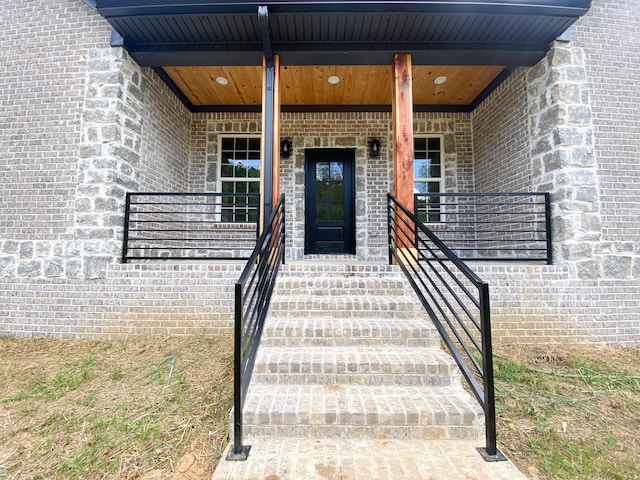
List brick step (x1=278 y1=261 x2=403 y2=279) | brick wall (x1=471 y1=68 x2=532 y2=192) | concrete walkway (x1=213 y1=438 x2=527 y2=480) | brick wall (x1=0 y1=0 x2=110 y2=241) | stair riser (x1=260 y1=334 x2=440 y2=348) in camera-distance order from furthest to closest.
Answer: brick wall (x1=471 y1=68 x2=532 y2=192) → brick wall (x1=0 y1=0 x2=110 y2=241) → brick step (x1=278 y1=261 x2=403 y2=279) → stair riser (x1=260 y1=334 x2=440 y2=348) → concrete walkway (x1=213 y1=438 x2=527 y2=480)

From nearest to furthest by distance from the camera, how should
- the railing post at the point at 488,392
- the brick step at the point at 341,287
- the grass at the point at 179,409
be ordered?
the railing post at the point at 488,392, the grass at the point at 179,409, the brick step at the point at 341,287

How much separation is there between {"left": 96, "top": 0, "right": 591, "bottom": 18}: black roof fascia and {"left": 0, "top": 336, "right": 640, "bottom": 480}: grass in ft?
11.8

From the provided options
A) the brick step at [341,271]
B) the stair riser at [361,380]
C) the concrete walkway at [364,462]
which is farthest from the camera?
the brick step at [341,271]

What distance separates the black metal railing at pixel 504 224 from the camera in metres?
3.91

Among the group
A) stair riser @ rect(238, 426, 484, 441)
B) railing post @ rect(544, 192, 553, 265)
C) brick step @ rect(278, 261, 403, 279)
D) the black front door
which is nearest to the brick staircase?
stair riser @ rect(238, 426, 484, 441)

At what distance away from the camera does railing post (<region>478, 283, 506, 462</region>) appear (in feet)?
5.72

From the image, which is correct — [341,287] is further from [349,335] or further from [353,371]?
[353,371]

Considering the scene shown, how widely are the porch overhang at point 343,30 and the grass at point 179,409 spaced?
351 centimetres

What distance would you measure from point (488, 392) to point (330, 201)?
4.39m

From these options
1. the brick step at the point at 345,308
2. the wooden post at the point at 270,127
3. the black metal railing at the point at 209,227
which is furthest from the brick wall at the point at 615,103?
the black metal railing at the point at 209,227

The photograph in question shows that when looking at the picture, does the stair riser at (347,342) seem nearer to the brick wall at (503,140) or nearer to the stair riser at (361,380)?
the stair riser at (361,380)

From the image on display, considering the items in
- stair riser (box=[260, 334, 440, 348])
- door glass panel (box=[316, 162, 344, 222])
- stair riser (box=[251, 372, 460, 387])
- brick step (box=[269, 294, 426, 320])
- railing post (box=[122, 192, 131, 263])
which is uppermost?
door glass panel (box=[316, 162, 344, 222])

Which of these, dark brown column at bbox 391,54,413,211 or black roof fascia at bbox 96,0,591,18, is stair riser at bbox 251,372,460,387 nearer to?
dark brown column at bbox 391,54,413,211

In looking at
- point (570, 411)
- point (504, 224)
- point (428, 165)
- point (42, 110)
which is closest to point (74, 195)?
point (42, 110)
